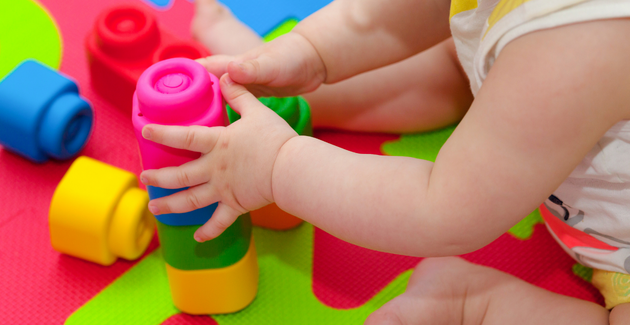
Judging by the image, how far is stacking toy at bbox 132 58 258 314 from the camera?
52 cm

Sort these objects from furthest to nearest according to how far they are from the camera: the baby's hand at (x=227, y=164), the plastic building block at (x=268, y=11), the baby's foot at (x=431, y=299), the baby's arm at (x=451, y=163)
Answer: the plastic building block at (x=268, y=11)
the baby's foot at (x=431, y=299)
the baby's hand at (x=227, y=164)
the baby's arm at (x=451, y=163)

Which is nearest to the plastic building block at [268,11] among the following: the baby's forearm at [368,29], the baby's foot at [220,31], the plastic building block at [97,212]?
the baby's foot at [220,31]

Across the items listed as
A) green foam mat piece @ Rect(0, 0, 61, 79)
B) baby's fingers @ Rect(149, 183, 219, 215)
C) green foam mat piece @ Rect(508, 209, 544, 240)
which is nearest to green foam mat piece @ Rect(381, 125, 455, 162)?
green foam mat piece @ Rect(508, 209, 544, 240)

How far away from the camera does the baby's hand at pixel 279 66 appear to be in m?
0.61

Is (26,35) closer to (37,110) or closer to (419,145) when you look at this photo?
(37,110)

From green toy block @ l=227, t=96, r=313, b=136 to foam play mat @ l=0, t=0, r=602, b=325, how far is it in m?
0.16

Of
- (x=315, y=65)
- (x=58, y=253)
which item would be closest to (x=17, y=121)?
(x=58, y=253)

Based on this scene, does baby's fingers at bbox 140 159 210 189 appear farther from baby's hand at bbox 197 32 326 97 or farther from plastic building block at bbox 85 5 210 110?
plastic building block at bbox 85 5 210 110

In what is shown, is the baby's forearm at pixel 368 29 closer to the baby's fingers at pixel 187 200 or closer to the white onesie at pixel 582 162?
the white onesie at pixel 582 162

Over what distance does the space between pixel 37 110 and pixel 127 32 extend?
0.17 m

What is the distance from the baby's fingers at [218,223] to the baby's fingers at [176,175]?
0.05 metres

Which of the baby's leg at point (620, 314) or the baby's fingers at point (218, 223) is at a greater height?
the baby's fingers at point (218, 223)

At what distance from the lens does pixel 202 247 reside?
2.01 feet

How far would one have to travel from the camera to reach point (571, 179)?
2.00 ft
